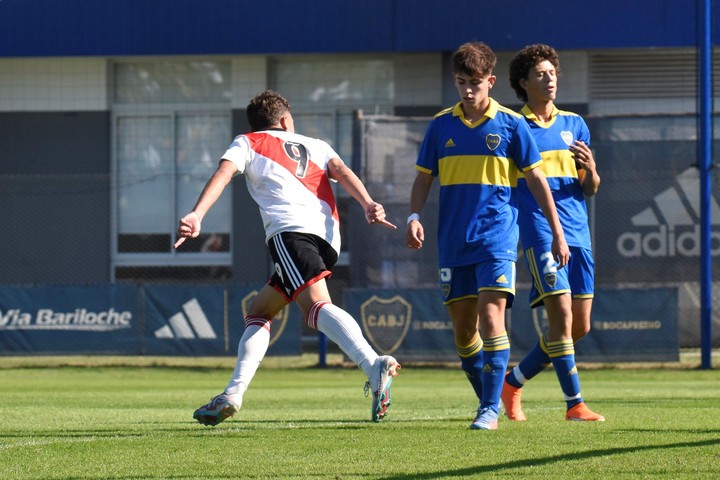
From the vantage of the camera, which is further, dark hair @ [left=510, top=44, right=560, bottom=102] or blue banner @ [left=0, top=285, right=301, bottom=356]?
blue banner @ [left=0, top=285, right=301, bottom=356]

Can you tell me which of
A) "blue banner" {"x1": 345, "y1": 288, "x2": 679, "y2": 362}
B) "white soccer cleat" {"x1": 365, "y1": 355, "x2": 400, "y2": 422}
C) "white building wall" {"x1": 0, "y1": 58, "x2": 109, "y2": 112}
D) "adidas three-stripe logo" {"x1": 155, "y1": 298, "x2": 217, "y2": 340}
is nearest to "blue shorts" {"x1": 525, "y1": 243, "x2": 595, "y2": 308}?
"white soccer cleat" {"x1": 365, "y1": 355, "x2": 400, "y2": 422}

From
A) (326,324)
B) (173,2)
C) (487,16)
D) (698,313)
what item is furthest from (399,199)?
(326,324)

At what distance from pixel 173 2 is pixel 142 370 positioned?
25.8 feet

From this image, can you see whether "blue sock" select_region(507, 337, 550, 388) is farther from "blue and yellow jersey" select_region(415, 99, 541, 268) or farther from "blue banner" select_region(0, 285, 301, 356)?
"blue banner" select_region(0, 285, 301, 356)

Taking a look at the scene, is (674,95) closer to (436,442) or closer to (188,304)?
(188,304)

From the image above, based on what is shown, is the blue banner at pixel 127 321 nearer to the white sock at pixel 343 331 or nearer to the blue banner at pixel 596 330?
the blue banner at pixel 596 330

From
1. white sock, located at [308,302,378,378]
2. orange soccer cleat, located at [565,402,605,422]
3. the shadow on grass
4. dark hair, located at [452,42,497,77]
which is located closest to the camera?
the shadow on grass

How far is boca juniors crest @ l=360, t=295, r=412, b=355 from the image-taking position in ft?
53.1

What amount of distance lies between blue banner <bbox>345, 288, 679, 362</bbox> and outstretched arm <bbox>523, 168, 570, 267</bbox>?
9064 mm

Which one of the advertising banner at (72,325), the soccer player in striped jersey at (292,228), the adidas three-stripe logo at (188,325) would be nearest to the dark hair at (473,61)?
the soccer player in striped jersey at (292,228)

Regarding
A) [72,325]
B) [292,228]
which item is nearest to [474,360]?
[292,228]

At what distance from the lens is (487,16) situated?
21.3m

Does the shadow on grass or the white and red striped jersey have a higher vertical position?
the white and red striped jersey

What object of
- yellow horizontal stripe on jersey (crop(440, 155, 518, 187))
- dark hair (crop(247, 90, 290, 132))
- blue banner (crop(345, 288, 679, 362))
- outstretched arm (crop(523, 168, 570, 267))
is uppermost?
dark hair (crop(247, 90, 290, 132))
